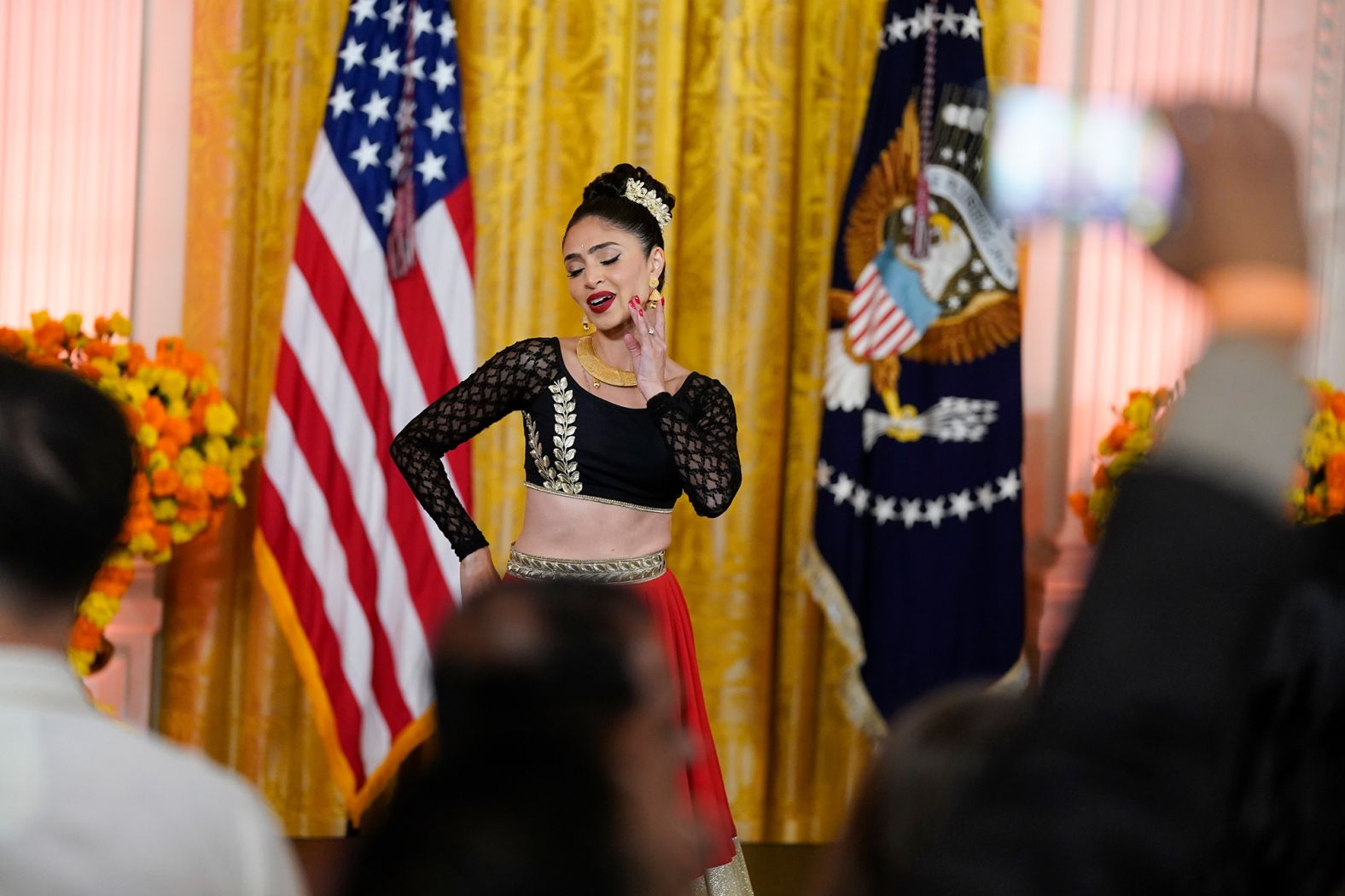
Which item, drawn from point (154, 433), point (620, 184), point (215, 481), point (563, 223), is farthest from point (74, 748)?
point (563, 223)

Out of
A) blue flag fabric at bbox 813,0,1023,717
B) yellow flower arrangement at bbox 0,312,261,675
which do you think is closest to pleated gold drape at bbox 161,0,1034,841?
blue flag fabric at bbox 813,0,1023,717

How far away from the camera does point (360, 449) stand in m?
4.39

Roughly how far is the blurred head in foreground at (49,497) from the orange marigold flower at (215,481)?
9.56ft

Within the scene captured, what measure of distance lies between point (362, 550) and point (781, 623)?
148cm

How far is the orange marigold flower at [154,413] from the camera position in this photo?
3.86 meters

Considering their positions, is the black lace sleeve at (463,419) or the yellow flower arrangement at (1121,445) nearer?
the black lace sleeve at (463,419)

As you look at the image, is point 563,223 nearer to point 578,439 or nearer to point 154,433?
point 578,439

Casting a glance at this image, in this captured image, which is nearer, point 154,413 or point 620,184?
point 620,184

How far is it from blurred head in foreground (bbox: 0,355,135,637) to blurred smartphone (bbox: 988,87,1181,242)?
771 millimetres

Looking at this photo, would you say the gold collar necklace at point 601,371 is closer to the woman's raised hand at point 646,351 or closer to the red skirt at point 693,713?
the woman's raised hand at point 646,351

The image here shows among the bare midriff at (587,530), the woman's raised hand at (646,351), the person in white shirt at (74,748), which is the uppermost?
the woman's raised hand at (646,351)

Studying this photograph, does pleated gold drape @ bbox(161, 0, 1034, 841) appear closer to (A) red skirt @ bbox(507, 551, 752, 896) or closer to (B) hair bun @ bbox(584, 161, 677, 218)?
(B) hair bun @ bbox(584, 161, 677, 218)

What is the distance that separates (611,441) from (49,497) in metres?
2.34

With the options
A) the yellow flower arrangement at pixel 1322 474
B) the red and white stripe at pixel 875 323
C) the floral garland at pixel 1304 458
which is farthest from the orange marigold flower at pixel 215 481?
the yellow flower arrangement at pixel 1322 474
